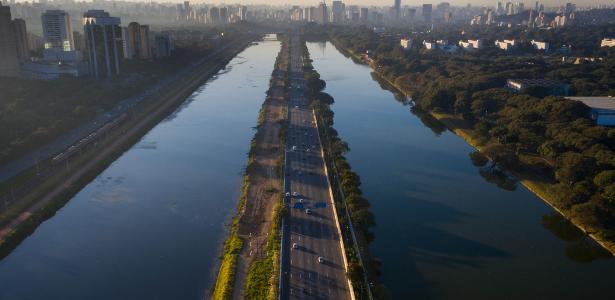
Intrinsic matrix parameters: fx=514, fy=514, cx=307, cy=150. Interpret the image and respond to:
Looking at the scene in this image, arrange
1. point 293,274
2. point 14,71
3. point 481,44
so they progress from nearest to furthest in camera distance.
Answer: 1. point 293,274
2. point 14,71
3. point 481,44

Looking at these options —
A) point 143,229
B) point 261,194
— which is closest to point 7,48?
point 143,229

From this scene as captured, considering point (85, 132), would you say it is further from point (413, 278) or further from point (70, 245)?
point (413, 278)

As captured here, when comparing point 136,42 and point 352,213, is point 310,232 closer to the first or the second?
point 352,213

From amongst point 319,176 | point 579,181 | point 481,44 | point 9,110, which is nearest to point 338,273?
point 319,176

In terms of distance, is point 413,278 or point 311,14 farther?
point 311,14

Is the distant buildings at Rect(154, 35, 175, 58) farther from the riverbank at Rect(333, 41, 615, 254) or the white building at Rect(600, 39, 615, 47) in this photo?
the white building at Rect(600, 39, 615, 47)

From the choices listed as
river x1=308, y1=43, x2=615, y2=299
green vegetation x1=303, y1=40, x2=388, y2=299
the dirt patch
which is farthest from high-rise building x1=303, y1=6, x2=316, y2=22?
green vegetation x1=303, y1=40, x2=388, y2=299

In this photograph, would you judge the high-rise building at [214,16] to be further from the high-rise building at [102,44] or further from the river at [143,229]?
the river at [143,229]

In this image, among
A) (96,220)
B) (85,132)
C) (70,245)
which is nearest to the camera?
(70,245)
